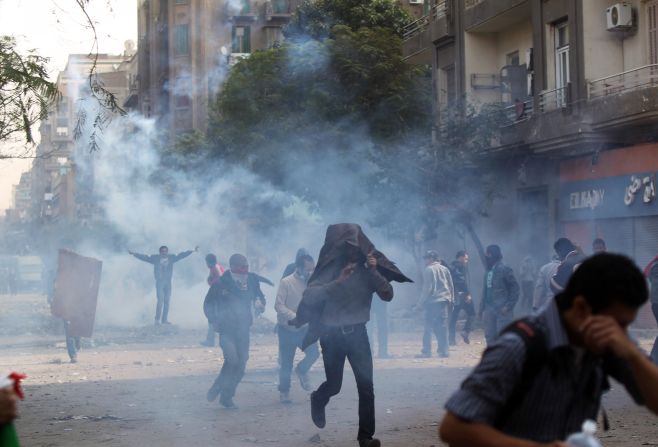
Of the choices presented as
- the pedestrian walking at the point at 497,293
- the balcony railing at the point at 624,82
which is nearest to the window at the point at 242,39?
the balcony railing at the point at 624,82

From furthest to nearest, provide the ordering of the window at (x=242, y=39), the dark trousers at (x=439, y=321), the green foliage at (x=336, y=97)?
the window at (x=242, y=39)
the green foliage at (x=336, y=97)
the dark trousers at (x=439, y=321)

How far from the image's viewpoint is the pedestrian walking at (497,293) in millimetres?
13812

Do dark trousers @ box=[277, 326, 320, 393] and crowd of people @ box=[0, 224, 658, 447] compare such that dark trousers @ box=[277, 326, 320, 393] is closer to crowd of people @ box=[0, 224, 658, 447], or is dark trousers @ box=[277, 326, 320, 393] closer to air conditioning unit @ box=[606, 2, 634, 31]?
crowd of people @ box=[0, 224, 658, 447]

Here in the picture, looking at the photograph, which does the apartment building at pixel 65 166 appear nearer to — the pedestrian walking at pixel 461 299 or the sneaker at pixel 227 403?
the pedestrian walking at pixel 461 299

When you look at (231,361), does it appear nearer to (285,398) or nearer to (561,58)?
(285,398)

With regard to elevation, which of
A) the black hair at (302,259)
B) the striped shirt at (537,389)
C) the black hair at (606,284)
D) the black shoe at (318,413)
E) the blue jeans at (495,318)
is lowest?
the black shoe at (318,413)

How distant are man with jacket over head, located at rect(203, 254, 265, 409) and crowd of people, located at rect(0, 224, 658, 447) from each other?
12 mm

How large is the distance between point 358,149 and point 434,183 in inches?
88.8

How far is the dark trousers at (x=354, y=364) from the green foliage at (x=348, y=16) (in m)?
25.3

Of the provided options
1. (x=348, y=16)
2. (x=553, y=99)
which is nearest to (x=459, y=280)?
(x=553, y=99)

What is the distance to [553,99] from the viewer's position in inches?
951

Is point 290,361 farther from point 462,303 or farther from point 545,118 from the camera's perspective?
point 545,118

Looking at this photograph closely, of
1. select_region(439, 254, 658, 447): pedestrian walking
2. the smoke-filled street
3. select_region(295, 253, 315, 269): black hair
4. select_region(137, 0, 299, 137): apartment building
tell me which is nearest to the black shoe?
the smoke-filled street

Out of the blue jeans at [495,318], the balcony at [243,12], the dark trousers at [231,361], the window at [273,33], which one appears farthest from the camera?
the balcony at [243,12]
